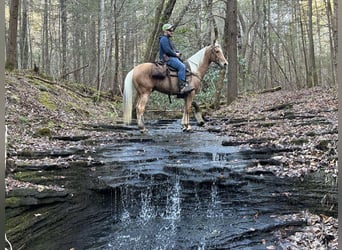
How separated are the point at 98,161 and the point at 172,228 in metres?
1.63

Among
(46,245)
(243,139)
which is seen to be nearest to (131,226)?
(46,245)

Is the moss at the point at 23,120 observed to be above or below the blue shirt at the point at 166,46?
below

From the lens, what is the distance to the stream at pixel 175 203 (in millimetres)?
3316

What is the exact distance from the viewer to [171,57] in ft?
24.2

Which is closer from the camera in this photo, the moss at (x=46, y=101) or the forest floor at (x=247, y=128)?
the forest floor at (x=247, y=128)

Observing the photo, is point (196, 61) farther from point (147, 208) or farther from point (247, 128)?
point (147, 208)

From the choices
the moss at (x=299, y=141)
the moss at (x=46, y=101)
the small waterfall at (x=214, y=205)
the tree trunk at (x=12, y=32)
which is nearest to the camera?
the small waterfall at (x=214, y=205)

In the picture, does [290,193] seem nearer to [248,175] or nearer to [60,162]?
[248,175]

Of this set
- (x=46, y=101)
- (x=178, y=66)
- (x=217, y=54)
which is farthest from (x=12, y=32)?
(x=217, y=54)

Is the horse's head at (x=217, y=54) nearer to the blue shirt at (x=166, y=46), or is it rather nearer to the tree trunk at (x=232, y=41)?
the blue shirt at (x=166, y=46)

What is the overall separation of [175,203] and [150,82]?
145 inches

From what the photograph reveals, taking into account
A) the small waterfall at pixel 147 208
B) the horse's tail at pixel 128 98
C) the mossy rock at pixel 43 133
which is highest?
the horse's tail at pixel 128 98

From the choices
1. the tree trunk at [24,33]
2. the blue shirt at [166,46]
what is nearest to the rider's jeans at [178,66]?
the blue shirt at [166,46]

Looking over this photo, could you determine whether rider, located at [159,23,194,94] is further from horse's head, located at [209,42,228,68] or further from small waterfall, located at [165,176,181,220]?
small waterfall, located at [165,176,181,220]
